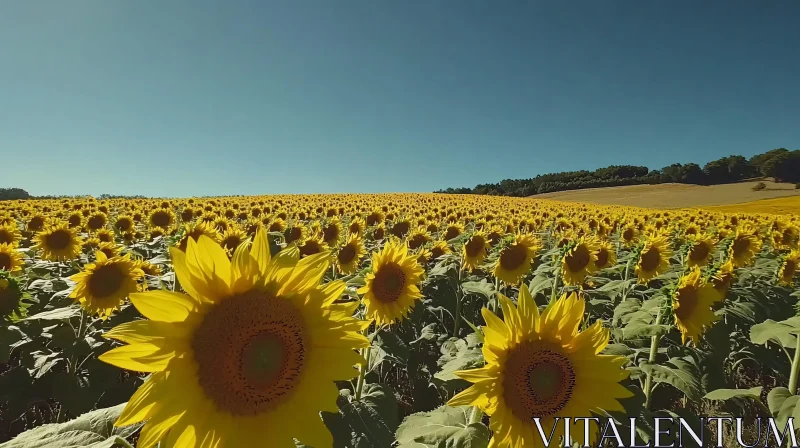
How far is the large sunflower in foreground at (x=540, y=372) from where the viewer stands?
6.50 feet

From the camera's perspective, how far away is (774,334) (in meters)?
3.07

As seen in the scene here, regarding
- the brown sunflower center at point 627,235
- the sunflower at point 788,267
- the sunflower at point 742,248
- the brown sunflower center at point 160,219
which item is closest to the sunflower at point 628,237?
the brown sunflower center at point 627,235

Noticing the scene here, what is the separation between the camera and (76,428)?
58.6 inches

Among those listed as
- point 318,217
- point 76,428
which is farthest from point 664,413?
point 318,217

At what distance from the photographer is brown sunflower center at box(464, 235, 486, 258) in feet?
22.5

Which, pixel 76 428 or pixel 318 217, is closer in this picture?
pixel 76 428

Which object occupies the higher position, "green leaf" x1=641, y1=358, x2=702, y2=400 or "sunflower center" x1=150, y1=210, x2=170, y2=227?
"sunflower center" x1=150, y1=210, x2=170, y2=227

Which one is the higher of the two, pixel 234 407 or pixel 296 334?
pixel 296 334

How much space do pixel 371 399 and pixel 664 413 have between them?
7.82ft

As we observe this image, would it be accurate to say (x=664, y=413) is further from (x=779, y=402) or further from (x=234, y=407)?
(x=234, y=407)

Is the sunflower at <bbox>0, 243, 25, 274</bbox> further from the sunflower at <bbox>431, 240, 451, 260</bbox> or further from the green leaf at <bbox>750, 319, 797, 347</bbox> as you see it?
the green leaf at <bbox>750, 319, 797, 347</bbox>

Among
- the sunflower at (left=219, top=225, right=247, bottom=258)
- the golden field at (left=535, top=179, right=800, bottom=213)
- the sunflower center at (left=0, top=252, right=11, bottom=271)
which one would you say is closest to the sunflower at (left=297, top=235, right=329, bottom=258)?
the sunflower at (left=219, top=225, right=247, bottom=258)

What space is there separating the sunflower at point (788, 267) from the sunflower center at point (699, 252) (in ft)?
3.53

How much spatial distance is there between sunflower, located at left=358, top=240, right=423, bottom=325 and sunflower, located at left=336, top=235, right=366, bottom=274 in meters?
2.79
